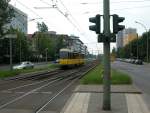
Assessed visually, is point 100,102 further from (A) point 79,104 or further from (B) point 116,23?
(B) point 116,23

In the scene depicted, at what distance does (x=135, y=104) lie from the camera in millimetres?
18109

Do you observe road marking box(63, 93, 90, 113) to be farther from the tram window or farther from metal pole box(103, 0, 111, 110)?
the tram window

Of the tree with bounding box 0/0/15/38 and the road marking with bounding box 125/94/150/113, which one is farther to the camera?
the tree with bounding box 0/0/15/38

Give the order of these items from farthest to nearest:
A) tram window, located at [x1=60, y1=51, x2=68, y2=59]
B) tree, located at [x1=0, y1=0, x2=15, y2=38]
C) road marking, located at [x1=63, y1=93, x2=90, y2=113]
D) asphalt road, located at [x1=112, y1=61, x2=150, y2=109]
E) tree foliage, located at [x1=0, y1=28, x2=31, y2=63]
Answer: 1. tree foliage, located at [x1=0, y1=28, x2=31, y2=63]
2. tram window, located at [x1=60, y1=51, x2=68, y2=59]
3. tree, located at [x1=0, y1=0, x2=15, y2=38]
4. asphalt road, located at [x1=112, y1=61, x2=150, y2=109]
5. road marking, located at [x1=63, y1=93, x2=90, y2=113]

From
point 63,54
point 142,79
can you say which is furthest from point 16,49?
point 142,79

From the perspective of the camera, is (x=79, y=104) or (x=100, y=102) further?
(x=100, y=102)

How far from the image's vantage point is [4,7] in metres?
43.9

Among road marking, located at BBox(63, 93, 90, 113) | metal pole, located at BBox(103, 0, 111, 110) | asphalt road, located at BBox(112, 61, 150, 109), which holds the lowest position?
asphalt road, located at BBox(112, 61, 150, 109)

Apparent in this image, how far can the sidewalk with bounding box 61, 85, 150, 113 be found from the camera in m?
16.3

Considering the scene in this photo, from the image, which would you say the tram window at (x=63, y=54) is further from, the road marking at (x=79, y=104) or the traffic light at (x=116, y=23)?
the traffic light at (x=116, y=23)

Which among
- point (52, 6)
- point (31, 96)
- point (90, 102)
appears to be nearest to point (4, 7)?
point (52, 6)

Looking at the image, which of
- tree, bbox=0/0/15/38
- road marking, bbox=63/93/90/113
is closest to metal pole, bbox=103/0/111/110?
road marking, bbox=63/93/90/113

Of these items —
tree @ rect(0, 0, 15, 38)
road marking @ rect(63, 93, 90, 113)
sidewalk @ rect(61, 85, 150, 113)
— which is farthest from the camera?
tree @ rect(0, 0, 15, 38)

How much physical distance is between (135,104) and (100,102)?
1417 millimetres
